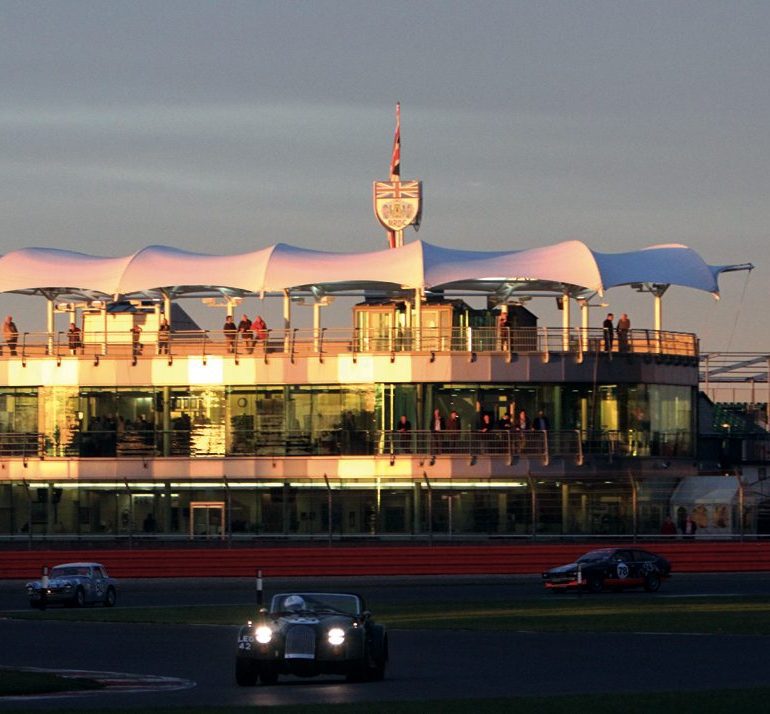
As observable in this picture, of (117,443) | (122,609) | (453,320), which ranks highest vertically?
(453,320)

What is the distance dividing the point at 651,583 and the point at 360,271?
72.4 ft

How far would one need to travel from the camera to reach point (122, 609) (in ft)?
158

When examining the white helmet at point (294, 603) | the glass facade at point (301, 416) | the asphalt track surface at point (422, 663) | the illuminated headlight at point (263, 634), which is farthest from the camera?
the glass facade at point (301, 416)

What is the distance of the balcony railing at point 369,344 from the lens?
236 ft

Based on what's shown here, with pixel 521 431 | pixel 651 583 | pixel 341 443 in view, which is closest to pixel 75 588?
pixel 651 583

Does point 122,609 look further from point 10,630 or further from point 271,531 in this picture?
point 271,531

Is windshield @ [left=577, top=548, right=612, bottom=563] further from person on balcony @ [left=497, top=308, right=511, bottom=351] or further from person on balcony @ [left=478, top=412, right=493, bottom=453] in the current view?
person on balcony @ [left=497, top=308, right=511, bottom=351]

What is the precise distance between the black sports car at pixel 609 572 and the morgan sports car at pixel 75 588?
501 inches

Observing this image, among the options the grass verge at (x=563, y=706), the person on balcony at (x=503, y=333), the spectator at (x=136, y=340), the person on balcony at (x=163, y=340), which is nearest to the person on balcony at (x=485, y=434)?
the person on balcony at (x=503, y=333)

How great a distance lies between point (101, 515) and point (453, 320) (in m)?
15.8

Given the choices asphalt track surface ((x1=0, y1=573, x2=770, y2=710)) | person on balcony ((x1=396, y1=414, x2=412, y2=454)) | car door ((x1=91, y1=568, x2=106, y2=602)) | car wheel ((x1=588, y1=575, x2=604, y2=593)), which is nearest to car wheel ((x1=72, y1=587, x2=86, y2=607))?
car door ((x1=91, y1=568, x2=106, y2=602))

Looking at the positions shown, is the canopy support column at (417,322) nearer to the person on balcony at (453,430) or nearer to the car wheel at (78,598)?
the person on balcony at (453,430)

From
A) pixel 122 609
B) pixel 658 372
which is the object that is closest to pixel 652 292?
pixel 658 372

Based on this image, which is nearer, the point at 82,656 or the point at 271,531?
the point at 82,656
